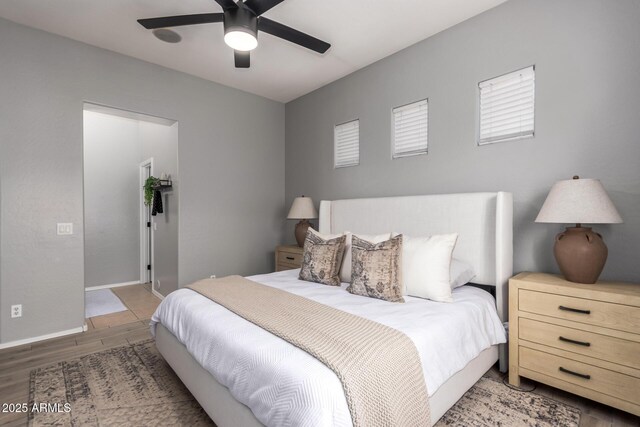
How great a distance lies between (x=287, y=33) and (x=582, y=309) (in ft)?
8.65

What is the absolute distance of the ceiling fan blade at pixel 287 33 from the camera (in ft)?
7.09

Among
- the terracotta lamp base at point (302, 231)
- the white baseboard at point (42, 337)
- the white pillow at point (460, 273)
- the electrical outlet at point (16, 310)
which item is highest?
the terracotta lamp base at point (302, 231)

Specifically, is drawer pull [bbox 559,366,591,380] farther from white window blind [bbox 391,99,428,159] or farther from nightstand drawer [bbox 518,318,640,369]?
white window blind [bbox 391,99,428,159]

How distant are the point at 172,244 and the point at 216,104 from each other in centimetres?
191

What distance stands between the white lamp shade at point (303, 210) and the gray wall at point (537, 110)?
0.82 metres

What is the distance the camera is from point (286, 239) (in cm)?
471

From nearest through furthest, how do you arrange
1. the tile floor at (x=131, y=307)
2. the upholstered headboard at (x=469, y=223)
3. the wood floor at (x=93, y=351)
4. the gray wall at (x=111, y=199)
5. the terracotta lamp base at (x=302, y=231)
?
the wood floor at (x=93, y=351), the upholstered headboard at (x=469, y=223), the tile floor at (x=131, y=307), the terracotta lamp base at (x=302, y=231), the gray wall at (x=111, y=199)

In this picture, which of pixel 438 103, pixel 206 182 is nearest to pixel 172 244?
pixel 206 182

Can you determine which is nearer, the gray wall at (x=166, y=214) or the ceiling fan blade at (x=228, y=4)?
the ceiling fan blade at (x=228, y=4)

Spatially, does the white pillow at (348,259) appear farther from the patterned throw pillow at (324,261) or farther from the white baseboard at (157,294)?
the white baseboard at (157,294)

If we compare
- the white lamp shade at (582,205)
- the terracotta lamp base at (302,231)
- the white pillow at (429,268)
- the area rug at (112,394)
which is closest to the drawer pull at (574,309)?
the white lamp shade at (582,205)

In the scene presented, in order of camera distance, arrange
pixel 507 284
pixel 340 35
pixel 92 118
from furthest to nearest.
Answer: pixel 92 118, pixel 340 35, pixel 507 284

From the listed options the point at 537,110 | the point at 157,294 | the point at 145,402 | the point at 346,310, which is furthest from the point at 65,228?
the point at 537,110

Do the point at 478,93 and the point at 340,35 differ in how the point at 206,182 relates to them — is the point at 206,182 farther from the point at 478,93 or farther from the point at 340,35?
the point at 478,93
